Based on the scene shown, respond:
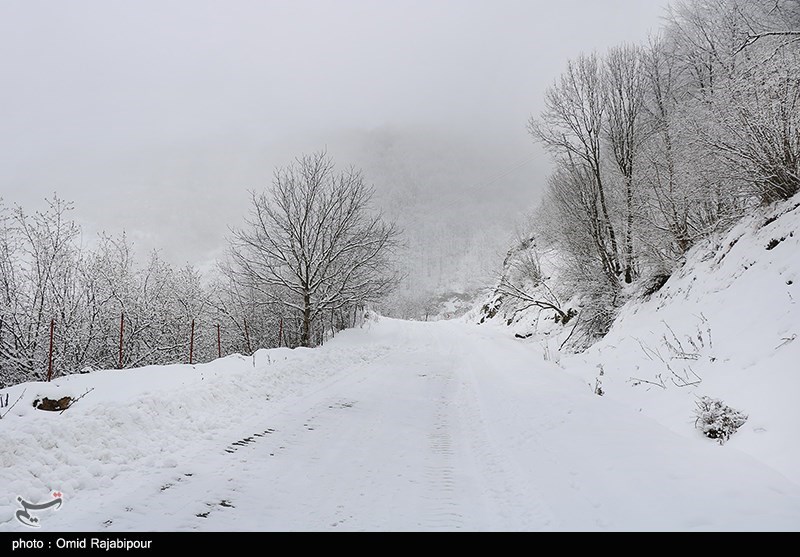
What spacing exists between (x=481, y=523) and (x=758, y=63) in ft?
33.9

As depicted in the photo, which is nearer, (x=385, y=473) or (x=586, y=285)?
(x=385, y=473)

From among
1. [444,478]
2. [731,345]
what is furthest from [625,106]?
[444,478]

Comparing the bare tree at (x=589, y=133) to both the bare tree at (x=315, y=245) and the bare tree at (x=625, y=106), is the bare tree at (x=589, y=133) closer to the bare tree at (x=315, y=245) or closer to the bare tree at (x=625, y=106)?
the bare tree at (x=625, y=106)

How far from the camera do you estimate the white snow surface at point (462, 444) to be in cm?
370

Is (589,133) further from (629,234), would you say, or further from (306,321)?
(306,321)

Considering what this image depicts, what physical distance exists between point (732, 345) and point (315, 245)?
18148 mm

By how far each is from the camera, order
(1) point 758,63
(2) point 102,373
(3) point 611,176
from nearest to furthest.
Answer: (1) point 758,63 < (2) point 102,373 < (3) point 611,176

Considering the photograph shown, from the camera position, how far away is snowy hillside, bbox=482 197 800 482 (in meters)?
4.90

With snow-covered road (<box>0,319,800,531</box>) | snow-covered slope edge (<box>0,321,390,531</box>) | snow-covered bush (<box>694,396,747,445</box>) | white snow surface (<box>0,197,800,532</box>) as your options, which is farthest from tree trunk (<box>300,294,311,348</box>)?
snow-covered bush (<box>694,396,747,445</box>)

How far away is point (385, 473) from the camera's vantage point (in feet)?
16.0

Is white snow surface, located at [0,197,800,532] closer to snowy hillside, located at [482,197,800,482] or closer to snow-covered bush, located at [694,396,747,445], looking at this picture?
snowy hillside, located at [482,197,800,482]

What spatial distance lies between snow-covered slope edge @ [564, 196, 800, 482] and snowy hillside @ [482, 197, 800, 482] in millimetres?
17

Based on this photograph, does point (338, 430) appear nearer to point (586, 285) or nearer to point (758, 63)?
point (758, 63)

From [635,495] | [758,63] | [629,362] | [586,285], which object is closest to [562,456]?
[635,495]
